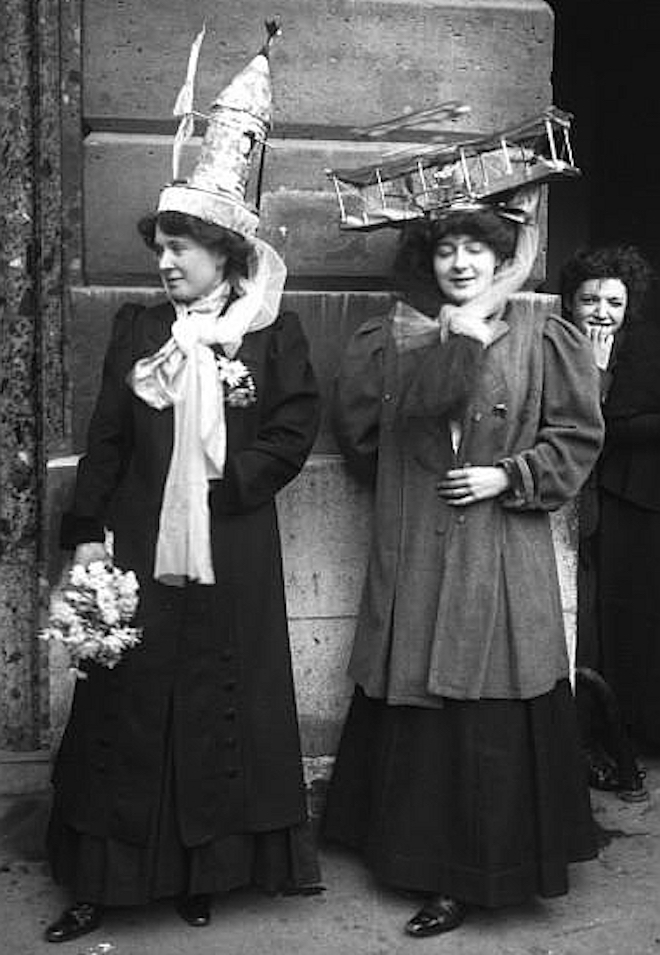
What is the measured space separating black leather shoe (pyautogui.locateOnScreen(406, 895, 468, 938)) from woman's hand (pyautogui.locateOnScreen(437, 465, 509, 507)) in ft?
3.39

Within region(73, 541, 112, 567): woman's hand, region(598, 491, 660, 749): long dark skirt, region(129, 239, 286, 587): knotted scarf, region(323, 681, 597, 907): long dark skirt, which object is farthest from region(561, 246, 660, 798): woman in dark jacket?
region(73, 541, 112, 567): woman's hand

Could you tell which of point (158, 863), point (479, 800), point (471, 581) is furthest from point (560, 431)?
point (158, 863)

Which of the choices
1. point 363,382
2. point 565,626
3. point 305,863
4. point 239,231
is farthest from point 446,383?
point 305,863

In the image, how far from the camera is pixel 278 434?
366 cm

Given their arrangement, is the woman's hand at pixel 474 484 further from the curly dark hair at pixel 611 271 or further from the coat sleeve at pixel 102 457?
the curly dark hair at pixel 611 271

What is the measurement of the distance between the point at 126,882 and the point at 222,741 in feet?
1.37

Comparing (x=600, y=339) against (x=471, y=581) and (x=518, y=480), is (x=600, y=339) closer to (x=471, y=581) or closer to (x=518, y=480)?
(x=518, y=480)

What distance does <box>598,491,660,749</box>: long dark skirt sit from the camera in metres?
4.85

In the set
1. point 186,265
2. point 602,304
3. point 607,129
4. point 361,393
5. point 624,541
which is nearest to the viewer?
point 186,265

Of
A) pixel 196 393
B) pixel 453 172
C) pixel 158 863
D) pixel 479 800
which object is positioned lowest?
pixel 158 863

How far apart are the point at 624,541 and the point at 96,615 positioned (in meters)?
2.10

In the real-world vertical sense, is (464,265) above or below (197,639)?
above

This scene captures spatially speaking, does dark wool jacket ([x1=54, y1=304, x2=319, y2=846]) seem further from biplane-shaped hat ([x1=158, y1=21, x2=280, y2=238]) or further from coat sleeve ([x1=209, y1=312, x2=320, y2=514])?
biplane-shaped hat ([x1=158, y1=21, x2=280, y2=238])

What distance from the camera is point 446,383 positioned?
356cm
